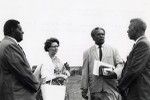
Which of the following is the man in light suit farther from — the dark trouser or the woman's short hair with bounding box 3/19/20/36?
the woman's short hair with bounding box 3/19/20/36

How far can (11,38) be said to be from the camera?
7848mm

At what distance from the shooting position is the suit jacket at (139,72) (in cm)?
756

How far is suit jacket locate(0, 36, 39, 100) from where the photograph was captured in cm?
756

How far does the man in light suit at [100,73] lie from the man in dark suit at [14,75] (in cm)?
201

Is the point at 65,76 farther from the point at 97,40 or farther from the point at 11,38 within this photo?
the point at 11,38

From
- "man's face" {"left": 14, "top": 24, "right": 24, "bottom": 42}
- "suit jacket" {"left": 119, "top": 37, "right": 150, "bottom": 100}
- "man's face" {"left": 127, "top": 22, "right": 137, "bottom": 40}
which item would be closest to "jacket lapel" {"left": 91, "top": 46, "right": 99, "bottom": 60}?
"man's face" {"left": 127, "top": 22, "right": 137, "bottom": 40}

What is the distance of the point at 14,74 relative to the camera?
7617mm

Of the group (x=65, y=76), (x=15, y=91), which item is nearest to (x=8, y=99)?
(x=15, y=91)

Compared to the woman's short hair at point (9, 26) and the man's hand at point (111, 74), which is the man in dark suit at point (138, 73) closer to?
the man's hand at point (111, 74)

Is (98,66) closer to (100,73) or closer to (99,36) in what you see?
(100,73)

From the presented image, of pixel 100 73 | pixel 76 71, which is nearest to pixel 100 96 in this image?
pixel 100 73

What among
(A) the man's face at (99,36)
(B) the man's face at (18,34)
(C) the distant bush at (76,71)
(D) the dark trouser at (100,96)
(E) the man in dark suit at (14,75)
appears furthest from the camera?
(C) the distant bush at (76,71)

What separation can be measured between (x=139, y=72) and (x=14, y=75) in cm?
214

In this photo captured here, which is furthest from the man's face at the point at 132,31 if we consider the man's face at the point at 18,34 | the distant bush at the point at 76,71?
the distant bush at the point at 76,71
